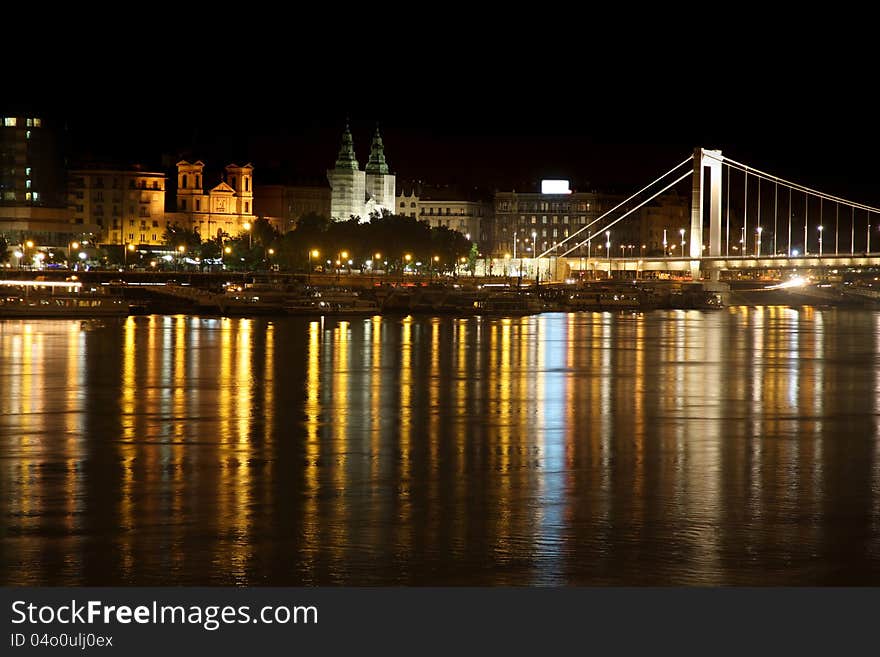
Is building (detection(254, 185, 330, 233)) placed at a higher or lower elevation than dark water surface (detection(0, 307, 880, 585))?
higher

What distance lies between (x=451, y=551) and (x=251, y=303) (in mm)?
47719

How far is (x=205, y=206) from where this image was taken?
11469 centimetres

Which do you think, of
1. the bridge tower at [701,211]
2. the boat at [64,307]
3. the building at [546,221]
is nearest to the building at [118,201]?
the building at [546,221]

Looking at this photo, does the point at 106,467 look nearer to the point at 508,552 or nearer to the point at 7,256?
the point at 508,552

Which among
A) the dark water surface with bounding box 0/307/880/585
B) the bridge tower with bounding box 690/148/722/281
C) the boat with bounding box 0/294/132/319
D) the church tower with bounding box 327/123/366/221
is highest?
the church tower with bounding box 327/123/366/221

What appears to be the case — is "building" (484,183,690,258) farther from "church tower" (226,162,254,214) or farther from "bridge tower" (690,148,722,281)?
"bridge tower" (690,148,722,281)

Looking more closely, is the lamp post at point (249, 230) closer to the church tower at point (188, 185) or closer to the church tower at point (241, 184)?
the church tower at point (241, 184)

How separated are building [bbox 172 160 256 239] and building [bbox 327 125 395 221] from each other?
10.3m

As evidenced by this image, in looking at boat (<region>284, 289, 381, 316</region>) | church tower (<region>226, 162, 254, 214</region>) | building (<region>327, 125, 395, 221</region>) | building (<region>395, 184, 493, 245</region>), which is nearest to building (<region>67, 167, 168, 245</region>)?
church tower (<region>226, 162, 254, 214</region>)

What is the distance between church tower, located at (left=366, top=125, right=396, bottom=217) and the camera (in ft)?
435

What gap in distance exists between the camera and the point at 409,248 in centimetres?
9950

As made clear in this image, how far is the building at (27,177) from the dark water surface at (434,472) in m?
79.9

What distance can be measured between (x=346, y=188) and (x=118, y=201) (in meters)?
22.1

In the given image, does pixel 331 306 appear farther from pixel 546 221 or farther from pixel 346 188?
pixel 546 221
